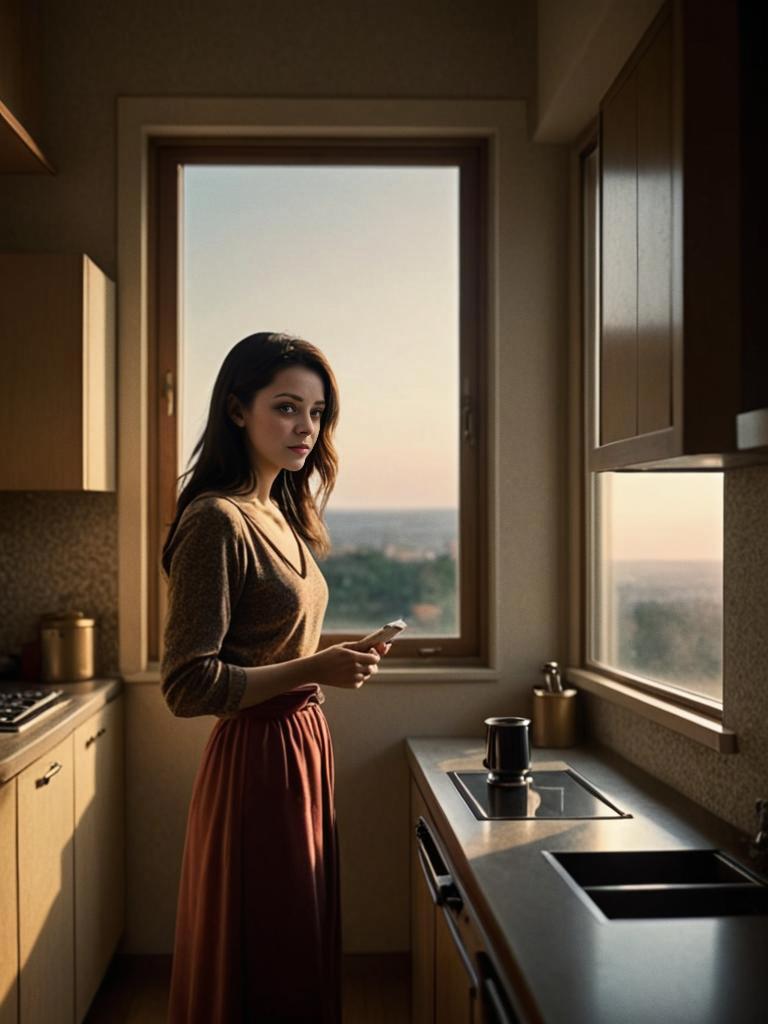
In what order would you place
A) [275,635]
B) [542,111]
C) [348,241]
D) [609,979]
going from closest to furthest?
[609,979]
[275,635]
[542,111]
[348,241]

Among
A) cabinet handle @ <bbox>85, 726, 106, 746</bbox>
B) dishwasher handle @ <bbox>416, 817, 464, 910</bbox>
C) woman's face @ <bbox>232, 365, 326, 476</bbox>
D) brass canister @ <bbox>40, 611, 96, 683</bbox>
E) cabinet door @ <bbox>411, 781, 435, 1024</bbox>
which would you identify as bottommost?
cabinet door @ <bbox>411, 781, 435, 1024</bbox>

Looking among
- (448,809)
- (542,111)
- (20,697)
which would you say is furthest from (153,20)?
(448,809)

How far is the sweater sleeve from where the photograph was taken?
207 centimetres

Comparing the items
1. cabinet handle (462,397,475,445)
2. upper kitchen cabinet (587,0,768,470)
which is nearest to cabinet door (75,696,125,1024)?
cabinet handle (462,397,475,445)

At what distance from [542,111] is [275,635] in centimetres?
175

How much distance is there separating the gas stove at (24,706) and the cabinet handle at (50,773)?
0.11 meters

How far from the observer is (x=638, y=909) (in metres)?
1.78

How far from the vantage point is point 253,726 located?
7.32 ft

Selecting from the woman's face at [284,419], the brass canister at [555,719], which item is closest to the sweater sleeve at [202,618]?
the woman's face at [284,419]

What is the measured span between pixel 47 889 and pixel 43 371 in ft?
4.28

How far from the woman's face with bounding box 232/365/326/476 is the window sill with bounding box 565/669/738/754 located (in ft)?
3.16

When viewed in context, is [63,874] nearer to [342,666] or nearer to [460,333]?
[342,666]

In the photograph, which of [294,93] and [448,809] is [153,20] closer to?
[294,93]

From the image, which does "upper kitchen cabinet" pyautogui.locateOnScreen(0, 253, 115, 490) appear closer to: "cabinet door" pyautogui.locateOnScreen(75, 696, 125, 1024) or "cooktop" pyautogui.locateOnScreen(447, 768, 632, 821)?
"cabinet door" pyautogui.locateOnScreen(75, 696, 125, 1024)
